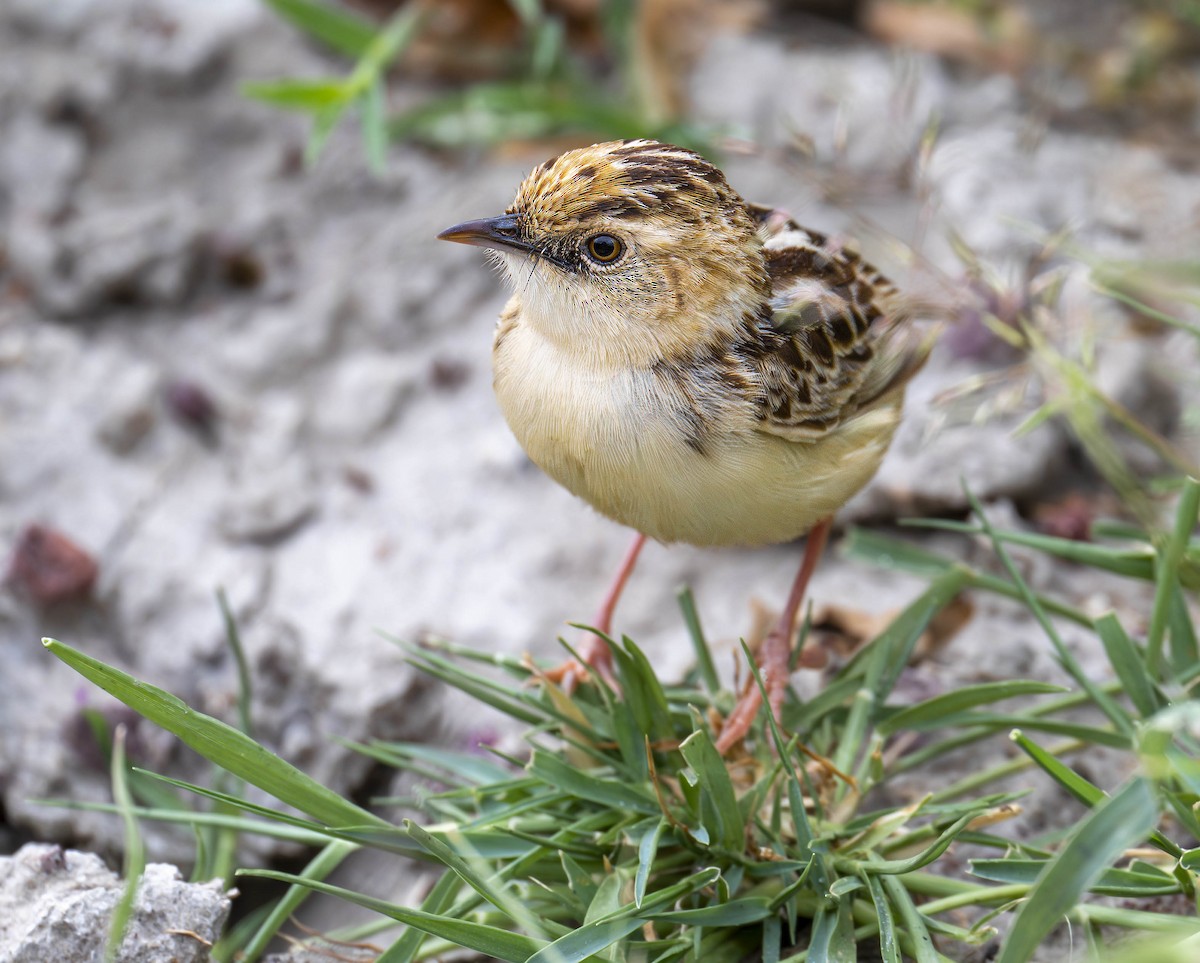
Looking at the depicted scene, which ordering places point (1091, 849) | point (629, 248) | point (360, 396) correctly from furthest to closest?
point (360, 396) < point (629, 248) < point (1091, 849)

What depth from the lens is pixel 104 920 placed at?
2875mm

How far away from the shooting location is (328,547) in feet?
15.9

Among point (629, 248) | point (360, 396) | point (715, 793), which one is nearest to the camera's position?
point (715, 793)

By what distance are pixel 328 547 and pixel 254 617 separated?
45 centimetres

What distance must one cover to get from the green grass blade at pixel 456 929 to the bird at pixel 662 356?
1.07 m

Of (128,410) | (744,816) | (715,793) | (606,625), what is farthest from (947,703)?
(128,410)

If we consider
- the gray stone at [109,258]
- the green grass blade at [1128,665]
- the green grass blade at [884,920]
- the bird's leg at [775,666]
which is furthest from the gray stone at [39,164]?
the green grass blade at [1128,665]

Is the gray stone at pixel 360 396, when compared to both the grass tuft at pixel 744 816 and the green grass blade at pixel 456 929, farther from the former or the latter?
the green grass blade at pixel 456 929

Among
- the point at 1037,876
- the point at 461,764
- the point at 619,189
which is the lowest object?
the point at 461,764

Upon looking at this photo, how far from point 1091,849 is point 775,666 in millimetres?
1646

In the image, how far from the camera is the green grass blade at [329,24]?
5480mm

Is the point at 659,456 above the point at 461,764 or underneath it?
above

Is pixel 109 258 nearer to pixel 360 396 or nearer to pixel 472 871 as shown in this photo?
A: pixel 360 396

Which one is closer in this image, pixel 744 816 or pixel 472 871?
pixel 472 871
